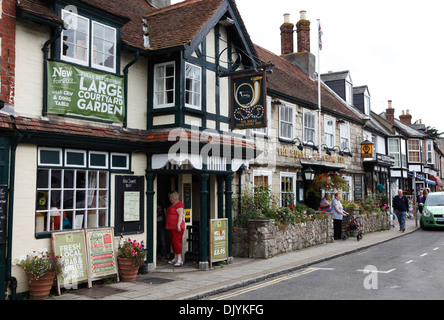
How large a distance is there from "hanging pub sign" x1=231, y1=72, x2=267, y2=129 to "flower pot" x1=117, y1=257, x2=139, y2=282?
4847 millimetres

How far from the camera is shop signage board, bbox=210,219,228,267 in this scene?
1073 centimetres

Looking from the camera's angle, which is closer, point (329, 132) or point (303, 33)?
point (329, 132)

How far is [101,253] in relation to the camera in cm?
900

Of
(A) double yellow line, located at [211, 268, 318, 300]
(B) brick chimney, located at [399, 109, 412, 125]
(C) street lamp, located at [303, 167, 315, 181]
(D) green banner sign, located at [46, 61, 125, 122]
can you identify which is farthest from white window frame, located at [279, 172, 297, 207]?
(B) brick chimney, located at [399, 109, 412, 125]

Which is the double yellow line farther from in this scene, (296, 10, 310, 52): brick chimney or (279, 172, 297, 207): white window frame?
(296, 10, 310, 52): brick chimney

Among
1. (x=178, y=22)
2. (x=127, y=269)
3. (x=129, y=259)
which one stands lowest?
(x=127, y=269)

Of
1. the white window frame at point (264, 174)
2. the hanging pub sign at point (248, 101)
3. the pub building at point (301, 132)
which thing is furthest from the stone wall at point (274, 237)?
the hanging pub sign at point (248, 101)

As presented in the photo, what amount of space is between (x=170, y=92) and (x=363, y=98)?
18677mm

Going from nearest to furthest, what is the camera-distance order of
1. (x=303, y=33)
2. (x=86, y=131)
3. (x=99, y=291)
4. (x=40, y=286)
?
(x=40, y=286) → (x=99, y=291) → (x=86, y=131) → (x=303, y=33)

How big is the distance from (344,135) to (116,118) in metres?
14.9

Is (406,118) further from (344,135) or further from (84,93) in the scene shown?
(84,93)

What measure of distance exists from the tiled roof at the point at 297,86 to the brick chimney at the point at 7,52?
9.55 meters

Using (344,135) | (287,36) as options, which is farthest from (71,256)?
(287,36)

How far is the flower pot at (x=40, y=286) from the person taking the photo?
7617 mm
